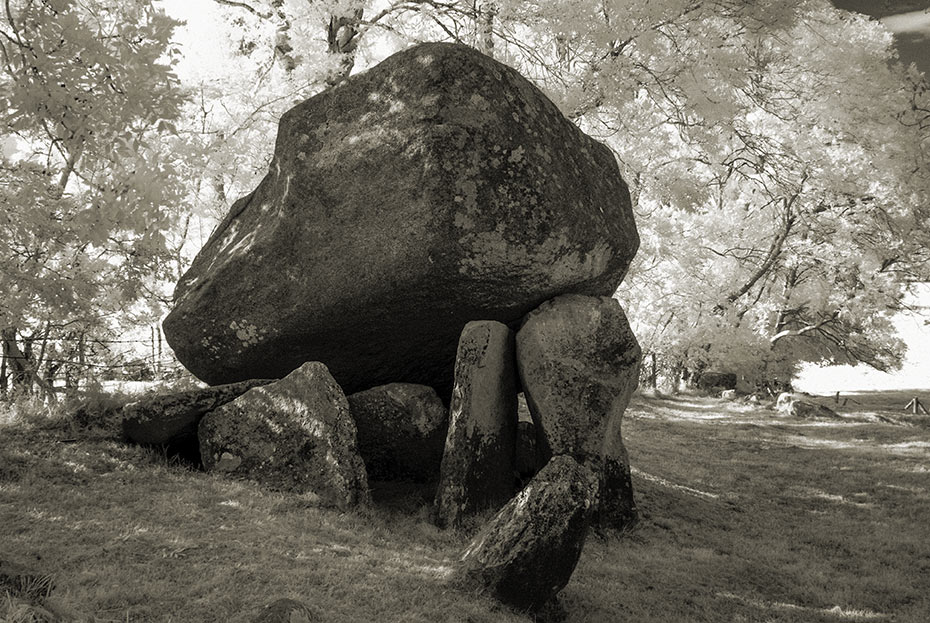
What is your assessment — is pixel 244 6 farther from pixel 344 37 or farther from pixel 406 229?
pixel 406 229

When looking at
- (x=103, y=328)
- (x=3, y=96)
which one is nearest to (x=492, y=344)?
(x=3, y=96)

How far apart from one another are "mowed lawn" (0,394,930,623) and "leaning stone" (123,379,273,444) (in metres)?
0.26

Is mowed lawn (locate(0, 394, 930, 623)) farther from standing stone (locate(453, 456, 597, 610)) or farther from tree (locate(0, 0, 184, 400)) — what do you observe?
tree (locate(0, 0, 184, 400))

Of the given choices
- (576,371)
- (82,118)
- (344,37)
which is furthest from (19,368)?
(576,371)

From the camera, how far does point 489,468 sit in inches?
307

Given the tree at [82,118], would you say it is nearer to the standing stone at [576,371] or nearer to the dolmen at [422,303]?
the dolmen at [422,303]

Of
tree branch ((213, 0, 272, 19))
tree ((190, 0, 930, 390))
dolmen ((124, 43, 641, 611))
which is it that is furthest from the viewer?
tree branch ((213, 0, 272, 19))

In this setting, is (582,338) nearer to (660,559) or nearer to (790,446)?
(660,559)

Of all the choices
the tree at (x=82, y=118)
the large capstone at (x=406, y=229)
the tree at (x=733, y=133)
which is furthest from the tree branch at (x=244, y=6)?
the tree at (x=82, y=118)

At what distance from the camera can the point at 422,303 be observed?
7984 millimetres

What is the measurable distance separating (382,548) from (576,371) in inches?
118

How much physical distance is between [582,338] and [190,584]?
4.86m

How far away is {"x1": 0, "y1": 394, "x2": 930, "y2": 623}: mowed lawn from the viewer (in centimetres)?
489

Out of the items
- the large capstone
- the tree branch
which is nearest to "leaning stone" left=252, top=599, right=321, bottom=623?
the large capstone
